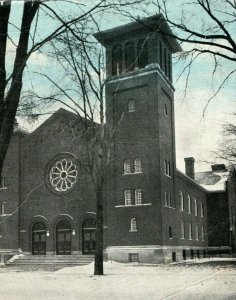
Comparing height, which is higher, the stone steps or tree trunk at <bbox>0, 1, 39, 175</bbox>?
tree trunk at <bbox>0, 1, 39, 175</bbox>

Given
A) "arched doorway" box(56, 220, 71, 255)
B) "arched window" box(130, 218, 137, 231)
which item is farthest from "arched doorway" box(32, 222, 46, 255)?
"arched window" box(130, 218, 137, 231)

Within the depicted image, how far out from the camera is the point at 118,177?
3881 cm

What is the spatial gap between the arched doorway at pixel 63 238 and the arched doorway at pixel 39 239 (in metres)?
1.47

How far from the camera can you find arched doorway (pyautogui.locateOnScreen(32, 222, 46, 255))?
137 feet

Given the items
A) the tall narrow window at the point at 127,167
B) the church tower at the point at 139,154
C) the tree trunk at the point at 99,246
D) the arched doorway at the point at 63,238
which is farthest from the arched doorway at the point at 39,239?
the tree trunk at the point at 99,246

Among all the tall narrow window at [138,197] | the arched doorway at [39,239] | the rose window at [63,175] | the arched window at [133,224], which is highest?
the rose window at [63,175]

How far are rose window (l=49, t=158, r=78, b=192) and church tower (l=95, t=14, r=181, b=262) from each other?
426cm

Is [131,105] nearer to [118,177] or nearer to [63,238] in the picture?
[118,177]

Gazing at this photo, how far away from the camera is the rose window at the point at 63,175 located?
138 feet

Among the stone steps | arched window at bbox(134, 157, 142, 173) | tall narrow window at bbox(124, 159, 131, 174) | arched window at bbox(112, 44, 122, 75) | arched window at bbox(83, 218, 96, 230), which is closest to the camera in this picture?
the stone steps

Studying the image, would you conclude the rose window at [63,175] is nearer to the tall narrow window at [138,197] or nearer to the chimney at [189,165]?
the tall narrow window at [138,197]

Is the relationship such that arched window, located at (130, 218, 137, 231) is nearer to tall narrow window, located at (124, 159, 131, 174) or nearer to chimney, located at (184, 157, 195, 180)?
tall narrow window, located at (124, 159, 131, 174)

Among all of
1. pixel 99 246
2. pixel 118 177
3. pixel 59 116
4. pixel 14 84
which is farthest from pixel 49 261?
pixel 14 84

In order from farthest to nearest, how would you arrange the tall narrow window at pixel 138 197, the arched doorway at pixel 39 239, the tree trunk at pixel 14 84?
the arched doorway at pixel 39 239 < the tall narrow window at pixel 138 197 < the tree trunk at pixel 14 84
